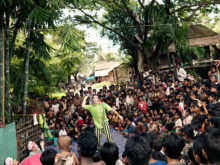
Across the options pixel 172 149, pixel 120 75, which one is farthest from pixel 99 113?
pixel 120 75

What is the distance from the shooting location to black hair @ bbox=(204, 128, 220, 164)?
187 centimetres

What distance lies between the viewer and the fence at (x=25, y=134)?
216 inches

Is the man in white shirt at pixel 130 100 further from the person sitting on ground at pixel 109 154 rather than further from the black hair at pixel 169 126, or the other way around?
the person sitting on ground at pixel 109 154

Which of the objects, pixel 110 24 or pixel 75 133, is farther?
pixel 110 24

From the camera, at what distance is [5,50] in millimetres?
5699

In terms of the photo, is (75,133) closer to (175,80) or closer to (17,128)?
(17,128)

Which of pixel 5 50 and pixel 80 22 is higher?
pixel 80 22

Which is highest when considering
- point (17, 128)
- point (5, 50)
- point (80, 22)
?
point (80, 22)

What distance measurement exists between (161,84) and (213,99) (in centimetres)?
348

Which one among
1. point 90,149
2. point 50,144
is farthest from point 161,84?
point 90,149

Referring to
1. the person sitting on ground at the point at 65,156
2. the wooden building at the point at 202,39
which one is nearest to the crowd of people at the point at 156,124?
the person sitting on ground at the point at 65,156

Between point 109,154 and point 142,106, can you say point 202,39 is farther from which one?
point 109,154

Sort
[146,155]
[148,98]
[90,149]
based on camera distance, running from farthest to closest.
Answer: [148,98]
[90,149]
[146,155]

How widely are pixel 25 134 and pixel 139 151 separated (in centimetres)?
459
